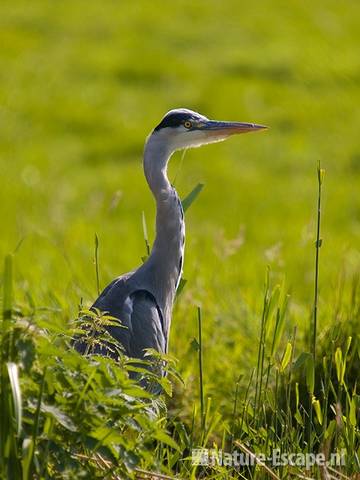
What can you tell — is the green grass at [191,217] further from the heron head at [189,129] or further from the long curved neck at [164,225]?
the heron head at [189,129]

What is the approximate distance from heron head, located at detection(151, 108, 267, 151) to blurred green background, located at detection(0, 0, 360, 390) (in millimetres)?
454

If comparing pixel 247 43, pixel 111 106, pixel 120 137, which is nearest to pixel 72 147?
pixel 120 137

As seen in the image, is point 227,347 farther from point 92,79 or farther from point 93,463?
point 92,79

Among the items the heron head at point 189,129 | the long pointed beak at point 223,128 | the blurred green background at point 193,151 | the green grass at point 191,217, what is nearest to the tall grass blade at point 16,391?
the green grass at point 191,217

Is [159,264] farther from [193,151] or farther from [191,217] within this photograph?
[193,151]

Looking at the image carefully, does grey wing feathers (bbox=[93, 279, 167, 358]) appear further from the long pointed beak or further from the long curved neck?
the long pointed beak

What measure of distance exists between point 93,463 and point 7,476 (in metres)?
0.27

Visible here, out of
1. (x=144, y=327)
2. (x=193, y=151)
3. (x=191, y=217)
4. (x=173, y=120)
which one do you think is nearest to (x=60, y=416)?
(x=144, y=327)

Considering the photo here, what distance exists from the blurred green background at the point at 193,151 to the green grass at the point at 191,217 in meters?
0.03

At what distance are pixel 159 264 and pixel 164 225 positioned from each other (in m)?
0.15

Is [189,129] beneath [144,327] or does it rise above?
above

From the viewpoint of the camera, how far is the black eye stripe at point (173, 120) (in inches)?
157

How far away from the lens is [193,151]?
425 inches

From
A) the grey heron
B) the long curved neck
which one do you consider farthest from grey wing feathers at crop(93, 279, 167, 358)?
the long curved neck
